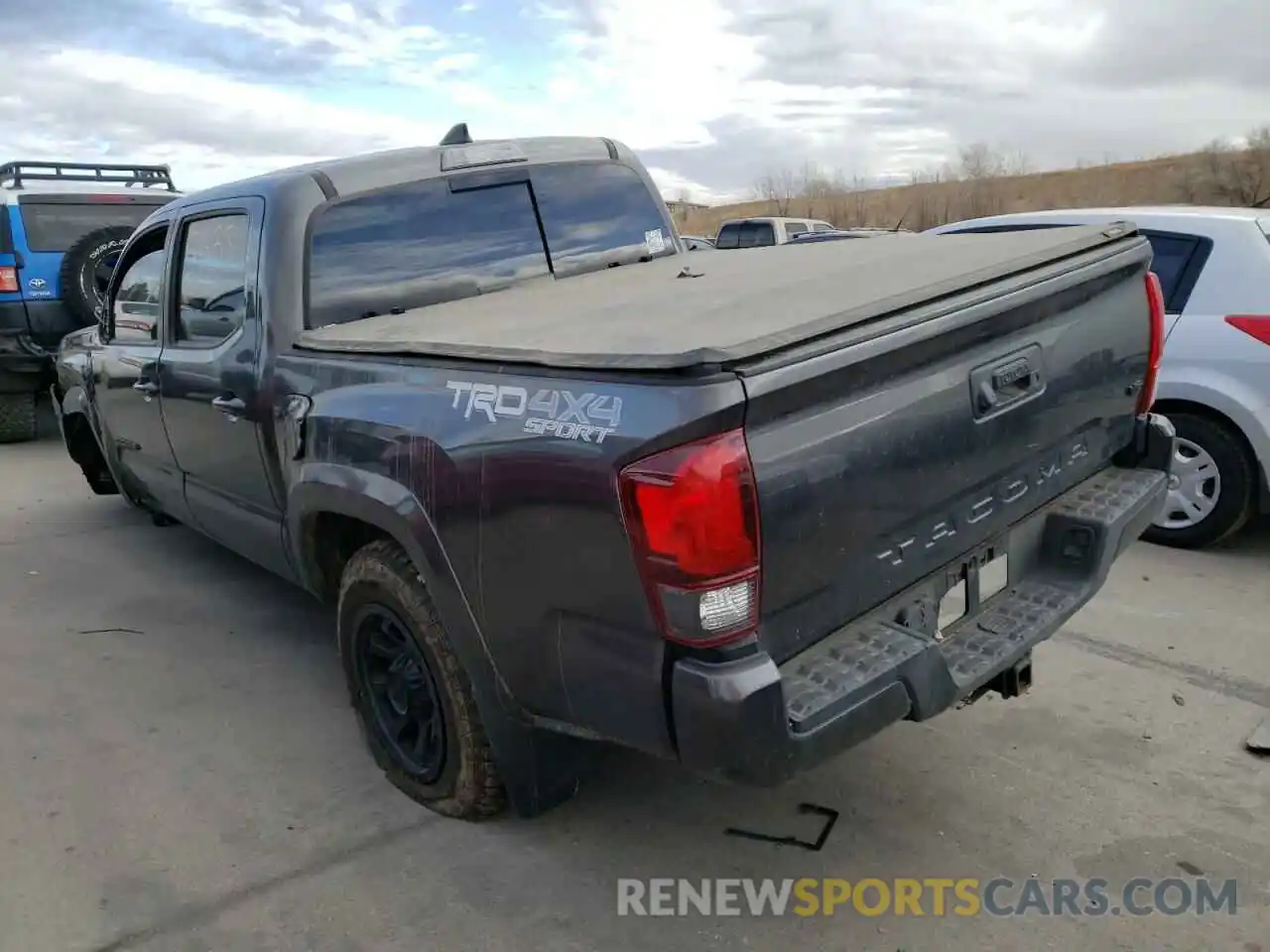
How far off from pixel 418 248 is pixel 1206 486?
13.1 feet

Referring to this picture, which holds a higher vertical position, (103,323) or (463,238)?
(463,238)

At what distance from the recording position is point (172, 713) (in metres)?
3.92

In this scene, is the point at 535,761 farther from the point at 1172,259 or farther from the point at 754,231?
the point at 754,231

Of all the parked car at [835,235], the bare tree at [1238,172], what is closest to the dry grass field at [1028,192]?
the bare tree at [1238,172]

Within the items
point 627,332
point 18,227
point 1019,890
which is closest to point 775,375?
point 627,332

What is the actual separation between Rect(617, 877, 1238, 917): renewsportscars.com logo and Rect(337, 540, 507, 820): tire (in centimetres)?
55

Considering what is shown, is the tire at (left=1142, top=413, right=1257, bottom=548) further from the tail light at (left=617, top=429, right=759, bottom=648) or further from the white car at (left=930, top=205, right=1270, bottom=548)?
the tail light at (left=617, top=429, right=759, bottom=648)

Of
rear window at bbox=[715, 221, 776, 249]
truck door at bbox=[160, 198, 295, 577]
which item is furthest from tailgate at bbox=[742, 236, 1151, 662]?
rear window at bbox=[715, 221, 776, 249]

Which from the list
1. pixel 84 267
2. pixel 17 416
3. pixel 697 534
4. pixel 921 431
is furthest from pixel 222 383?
pixel 17 416

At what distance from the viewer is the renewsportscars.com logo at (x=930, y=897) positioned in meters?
2.64

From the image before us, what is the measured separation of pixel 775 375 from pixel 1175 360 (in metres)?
3.89

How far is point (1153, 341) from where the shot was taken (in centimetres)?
336

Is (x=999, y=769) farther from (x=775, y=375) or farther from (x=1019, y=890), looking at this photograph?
(x=775, y=375)

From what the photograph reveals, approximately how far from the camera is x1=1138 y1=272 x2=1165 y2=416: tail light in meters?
3.33
